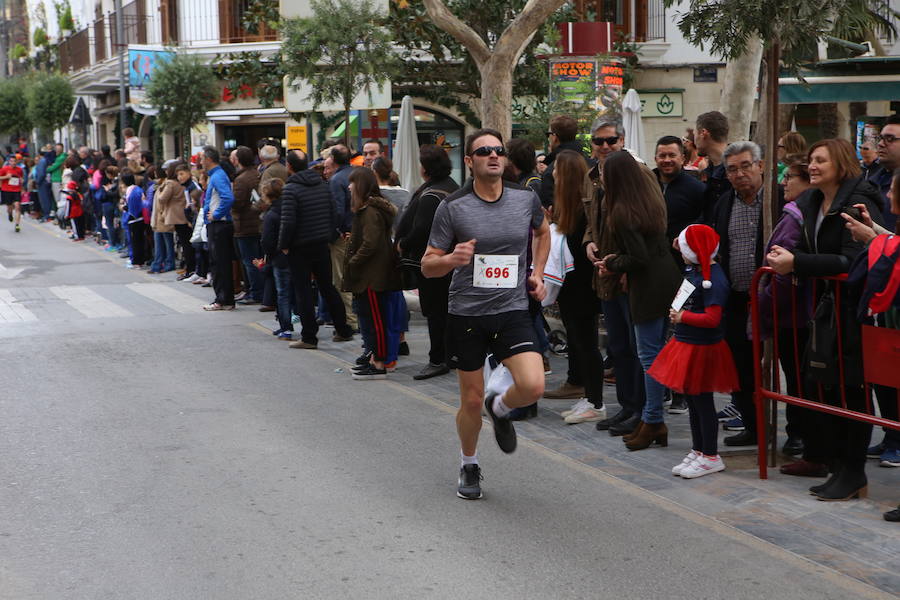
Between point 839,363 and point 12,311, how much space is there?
10805mm

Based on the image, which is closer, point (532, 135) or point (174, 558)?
point (174, 558)

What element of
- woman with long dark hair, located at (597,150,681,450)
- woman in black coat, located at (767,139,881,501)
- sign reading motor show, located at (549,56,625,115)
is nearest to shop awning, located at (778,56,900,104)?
sign reading motor show, located at (549,56,625,115)

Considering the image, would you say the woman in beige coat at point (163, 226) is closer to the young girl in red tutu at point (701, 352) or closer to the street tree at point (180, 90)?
the street tree at point (180, 90)

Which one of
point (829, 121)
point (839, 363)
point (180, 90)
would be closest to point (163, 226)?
point (180, 90)

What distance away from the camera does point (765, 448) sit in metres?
6.27

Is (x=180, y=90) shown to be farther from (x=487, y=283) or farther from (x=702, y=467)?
(x=702, y=467)

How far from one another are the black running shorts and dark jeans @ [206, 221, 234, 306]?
8.20 metres

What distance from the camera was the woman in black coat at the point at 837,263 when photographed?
5703 millimetres

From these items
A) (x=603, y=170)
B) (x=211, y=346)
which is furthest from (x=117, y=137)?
(x=603, y=170)

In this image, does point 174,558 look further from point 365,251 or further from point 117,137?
point 117,137

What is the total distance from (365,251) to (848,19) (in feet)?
14.0

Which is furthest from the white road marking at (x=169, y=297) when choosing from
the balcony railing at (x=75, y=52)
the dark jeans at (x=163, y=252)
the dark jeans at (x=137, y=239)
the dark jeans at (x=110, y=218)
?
the balcony railing at (x=75, y=52)

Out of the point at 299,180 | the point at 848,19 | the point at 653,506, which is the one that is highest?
the point at 848,19

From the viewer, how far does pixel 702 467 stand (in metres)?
6.36
